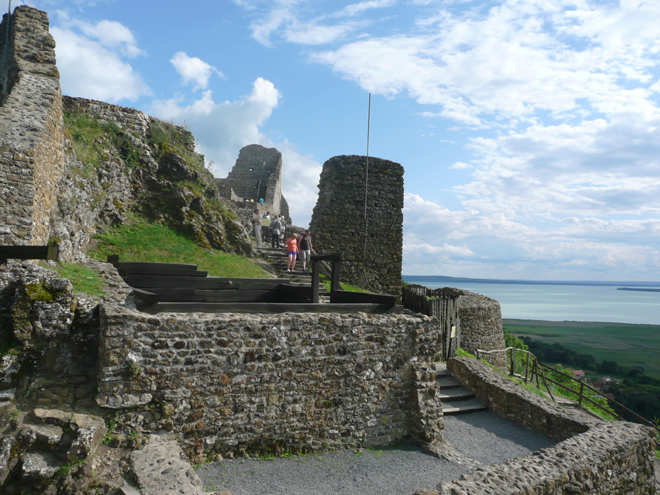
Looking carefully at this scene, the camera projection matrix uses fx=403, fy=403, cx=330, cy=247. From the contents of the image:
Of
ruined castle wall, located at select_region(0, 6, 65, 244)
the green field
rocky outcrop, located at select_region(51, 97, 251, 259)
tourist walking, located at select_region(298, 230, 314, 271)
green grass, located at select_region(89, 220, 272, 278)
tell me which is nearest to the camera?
ruined castle wall, located at select_region(0, 6, 65, 244)

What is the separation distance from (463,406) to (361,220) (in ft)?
33.0

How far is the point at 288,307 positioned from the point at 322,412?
1.87 meters

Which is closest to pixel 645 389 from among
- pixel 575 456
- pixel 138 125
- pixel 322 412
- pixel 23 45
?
pixel 575 456

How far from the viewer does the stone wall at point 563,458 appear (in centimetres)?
568

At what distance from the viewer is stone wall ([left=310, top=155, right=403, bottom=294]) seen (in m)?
18.8

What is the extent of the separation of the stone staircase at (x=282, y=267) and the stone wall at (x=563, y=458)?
7093 mm

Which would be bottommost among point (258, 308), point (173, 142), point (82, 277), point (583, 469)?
point (583, 469)

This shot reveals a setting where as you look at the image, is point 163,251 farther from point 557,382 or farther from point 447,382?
point 557,382

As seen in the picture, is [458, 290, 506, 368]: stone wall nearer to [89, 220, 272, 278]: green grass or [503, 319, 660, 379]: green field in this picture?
[89, 220, 272, 278]: green grass

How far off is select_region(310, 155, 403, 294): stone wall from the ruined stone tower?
16.3 m

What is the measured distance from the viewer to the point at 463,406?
10.7m


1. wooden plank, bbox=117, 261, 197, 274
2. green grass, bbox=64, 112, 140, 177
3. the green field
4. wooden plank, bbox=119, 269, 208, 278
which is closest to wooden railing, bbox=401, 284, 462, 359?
wooden plank, bbox=119, 269, 208, 278

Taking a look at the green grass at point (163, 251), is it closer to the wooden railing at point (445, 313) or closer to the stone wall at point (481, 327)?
the wooden railing at point (445, 313)

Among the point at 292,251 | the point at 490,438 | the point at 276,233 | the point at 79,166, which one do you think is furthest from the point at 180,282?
the point at 276,233
